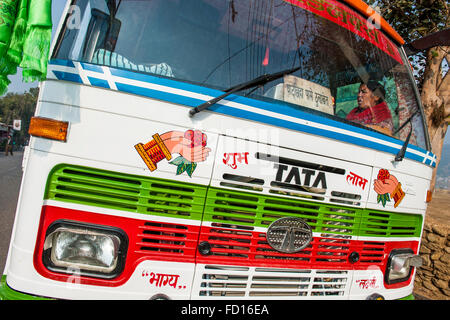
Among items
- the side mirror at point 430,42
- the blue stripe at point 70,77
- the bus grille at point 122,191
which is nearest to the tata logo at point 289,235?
the bus grille at point 122,191

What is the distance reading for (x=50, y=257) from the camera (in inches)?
62.2

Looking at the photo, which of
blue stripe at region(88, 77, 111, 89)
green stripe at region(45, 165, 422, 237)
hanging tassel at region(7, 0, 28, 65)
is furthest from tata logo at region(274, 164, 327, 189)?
hanging tassel at region(7, 0, 28, 65)

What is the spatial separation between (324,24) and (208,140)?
1.36 m

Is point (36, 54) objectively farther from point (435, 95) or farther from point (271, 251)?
point (435, 95)

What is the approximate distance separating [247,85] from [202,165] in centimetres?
55

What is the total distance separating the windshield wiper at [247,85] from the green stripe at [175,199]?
0.43 metres

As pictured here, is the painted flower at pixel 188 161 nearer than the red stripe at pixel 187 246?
No

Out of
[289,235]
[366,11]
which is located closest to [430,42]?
[366,11]

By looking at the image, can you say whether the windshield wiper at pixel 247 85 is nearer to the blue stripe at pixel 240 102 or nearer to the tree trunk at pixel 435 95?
the blue stripe at pixel 240 102

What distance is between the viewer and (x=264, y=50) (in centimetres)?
204

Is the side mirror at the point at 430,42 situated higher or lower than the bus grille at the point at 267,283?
higher

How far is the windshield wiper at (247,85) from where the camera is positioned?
5.48 ft

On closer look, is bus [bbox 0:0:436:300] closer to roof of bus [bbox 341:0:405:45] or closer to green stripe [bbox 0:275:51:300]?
green stripe [bbox 0:275:51:300]
